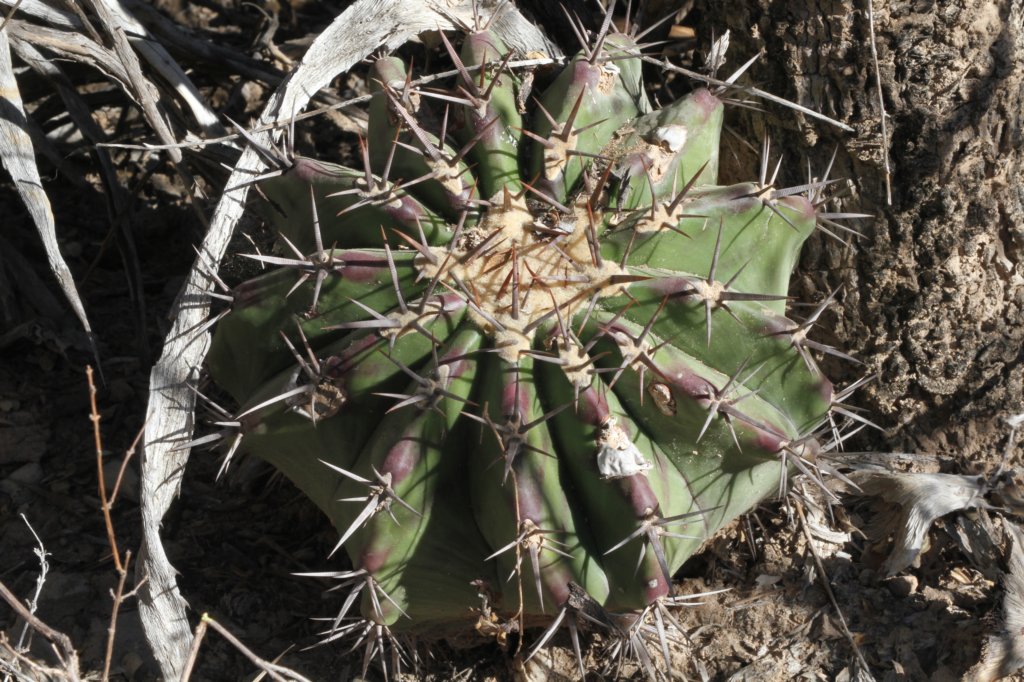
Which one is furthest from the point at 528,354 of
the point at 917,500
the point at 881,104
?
the point at 917,500

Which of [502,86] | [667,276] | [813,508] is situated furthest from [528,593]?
[502,86]

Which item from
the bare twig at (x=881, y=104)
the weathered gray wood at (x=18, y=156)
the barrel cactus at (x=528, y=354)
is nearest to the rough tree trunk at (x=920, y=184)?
the bare twig at (x=881, y=104)

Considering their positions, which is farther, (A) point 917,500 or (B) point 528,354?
(A) point 917,500

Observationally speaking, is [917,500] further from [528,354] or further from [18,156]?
[18,156]

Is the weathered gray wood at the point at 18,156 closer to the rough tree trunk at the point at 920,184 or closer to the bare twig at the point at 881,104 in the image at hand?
the rough tree trunk at the point at 920,184

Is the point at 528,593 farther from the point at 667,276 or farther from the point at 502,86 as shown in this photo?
the point at 502,86

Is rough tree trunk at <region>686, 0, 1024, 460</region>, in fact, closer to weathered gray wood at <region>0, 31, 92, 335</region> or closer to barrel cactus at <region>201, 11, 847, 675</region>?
barrel cactus at <region>201, 11, 847, 675</region>
